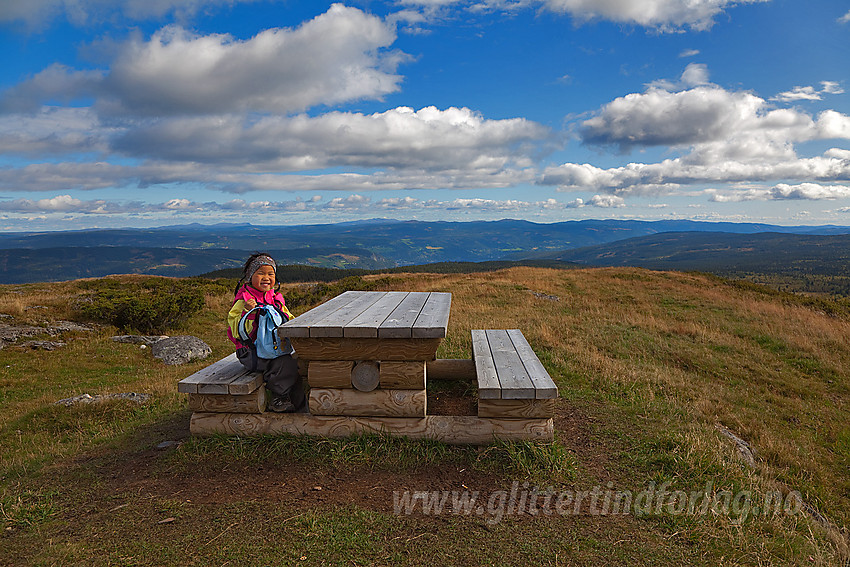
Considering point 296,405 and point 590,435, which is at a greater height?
point 296,405

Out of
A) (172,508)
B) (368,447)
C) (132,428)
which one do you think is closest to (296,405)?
(368,447)

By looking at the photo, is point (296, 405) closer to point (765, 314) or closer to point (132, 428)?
point (132, 428)

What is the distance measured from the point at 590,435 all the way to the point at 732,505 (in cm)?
147

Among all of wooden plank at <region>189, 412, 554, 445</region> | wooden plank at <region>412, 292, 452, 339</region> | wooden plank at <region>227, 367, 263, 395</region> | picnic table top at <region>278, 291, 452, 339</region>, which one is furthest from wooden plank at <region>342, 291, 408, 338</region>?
wooden plank at <region>227, 367, 263, 395</region>

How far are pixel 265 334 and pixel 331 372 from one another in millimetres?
785

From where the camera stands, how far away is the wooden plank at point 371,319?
3.94m

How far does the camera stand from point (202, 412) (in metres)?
4.39

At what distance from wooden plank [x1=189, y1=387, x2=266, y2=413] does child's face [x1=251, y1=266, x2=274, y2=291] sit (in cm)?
103

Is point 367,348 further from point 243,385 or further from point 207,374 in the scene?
point 207,374

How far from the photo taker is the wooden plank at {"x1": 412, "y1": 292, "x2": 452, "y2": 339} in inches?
154

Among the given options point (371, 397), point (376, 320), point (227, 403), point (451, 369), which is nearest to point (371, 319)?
point (376, 320)

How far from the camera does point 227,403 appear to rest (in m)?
4.31

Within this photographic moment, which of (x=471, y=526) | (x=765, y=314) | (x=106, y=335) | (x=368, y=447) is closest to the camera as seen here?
(x=471, y=526)

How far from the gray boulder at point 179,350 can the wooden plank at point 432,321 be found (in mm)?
6724
